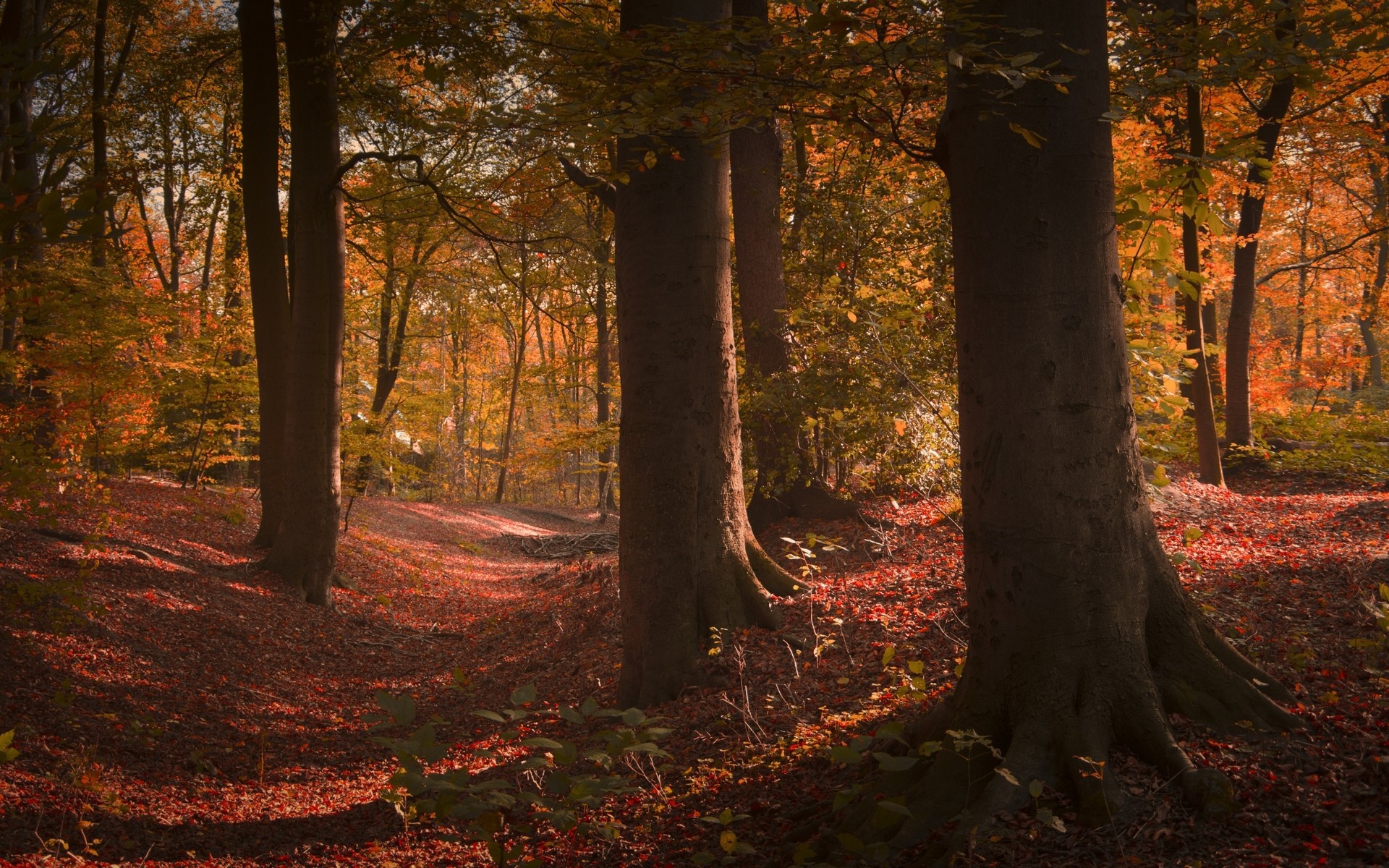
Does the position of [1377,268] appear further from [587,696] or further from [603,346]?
[587,696]

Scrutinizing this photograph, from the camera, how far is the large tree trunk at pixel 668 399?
209 inches

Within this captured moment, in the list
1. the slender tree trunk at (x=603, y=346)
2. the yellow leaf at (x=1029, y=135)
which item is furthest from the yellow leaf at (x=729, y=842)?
the slender tree trunk at (x=603, y=346)

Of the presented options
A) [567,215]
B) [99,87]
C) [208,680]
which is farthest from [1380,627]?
[99,87]

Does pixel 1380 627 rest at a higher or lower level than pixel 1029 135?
lower

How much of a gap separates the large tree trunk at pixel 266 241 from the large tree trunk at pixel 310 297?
107 centimetres

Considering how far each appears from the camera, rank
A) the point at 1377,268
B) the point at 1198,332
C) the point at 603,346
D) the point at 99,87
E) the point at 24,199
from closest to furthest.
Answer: the point at 24,199 < the point at 1198,332 < the point at 99,87 < the point at 603,346 < the point at 1377,268

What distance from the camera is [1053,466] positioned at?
10.4ft

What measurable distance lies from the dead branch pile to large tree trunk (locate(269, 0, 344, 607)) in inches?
298

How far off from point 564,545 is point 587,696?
1280 cm

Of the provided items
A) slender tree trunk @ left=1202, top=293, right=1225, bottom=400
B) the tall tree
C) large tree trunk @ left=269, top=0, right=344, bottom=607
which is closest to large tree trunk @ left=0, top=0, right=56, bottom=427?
large tree trunk @ left=269, top=0, right=344, bottom=607

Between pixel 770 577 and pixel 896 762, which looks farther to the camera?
pixel 770 577

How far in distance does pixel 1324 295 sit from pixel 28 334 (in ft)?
92.7

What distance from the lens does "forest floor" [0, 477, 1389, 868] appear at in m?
2.96

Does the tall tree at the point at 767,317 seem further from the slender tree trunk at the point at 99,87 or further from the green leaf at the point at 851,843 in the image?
the slender tree trunk at the point at 99,87
